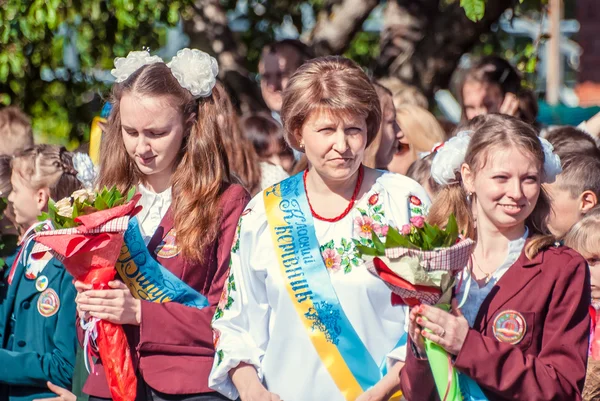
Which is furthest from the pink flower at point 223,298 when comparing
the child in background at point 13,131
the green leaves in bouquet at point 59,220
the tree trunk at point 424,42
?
the tree trunk at point 424,42

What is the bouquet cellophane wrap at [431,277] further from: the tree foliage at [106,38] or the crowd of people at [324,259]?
the tree foliage at [106,38]

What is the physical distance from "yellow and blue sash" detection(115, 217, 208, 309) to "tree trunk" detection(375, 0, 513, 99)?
3.81 meters

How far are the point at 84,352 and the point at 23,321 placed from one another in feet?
2.45

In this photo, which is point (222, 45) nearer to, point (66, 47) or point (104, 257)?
point (66, 47)

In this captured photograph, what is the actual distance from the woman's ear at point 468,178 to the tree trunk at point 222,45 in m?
3.71

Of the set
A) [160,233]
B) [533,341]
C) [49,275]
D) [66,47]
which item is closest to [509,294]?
[533,341]

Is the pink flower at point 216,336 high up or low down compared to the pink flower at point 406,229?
down

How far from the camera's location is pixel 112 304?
3.51 m

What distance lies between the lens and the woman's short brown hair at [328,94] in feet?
11.2

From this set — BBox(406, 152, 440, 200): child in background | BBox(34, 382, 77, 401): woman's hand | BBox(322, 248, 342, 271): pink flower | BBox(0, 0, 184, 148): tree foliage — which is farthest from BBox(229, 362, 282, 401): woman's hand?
BBox(0, 0, 184, 148): tree foliage

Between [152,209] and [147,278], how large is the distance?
284mm

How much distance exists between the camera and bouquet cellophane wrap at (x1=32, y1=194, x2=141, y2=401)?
342 cm

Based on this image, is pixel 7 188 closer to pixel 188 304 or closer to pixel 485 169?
pixel 188 304

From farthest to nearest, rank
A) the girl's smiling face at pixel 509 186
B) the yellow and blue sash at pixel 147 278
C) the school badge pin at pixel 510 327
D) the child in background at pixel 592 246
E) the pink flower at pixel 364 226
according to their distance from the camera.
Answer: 1. the child in background at pixel 592 246
2. the yellow and blue sash at pixel 147 278
3. the pink flower at pixel 364 226
4. the girl's smiling face at pixel 509 186
5. the school badge pin at pixel 510 327
